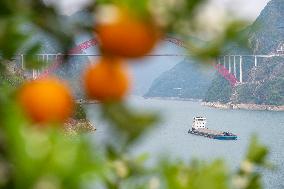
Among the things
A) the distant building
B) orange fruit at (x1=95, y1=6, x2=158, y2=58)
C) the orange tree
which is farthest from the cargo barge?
the distant building

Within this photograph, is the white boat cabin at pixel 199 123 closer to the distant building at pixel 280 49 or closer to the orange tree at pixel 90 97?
the distant building at pixel 280 49

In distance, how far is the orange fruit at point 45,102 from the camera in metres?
0.55

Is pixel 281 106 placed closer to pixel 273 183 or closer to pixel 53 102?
pixel 273 183

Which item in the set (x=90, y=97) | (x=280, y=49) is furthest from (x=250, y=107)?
(x=90, y=97)

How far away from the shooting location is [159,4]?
628 mm

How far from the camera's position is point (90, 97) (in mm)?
612

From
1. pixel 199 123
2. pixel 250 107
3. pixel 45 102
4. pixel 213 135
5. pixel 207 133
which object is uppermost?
pixel 45 102

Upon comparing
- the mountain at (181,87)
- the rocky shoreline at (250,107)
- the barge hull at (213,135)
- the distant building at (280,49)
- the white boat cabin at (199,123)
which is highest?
the distant building at (280,49)

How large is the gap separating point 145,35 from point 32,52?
476 mm

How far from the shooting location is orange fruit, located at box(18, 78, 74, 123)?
55 cm

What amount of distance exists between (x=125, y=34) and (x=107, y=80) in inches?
2.4

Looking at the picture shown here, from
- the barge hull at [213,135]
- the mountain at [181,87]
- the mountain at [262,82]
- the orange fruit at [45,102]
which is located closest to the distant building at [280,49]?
the mountain at [262,82]

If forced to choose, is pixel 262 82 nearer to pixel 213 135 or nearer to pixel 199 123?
pixel 199 123

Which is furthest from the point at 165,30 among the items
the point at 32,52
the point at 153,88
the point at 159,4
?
the point at 153,88
